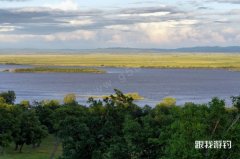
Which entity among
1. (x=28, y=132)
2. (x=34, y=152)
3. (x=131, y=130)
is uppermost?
(x=131, y=130)

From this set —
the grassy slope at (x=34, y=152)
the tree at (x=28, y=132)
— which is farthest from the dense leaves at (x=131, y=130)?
the grassy slope at (x=34, y=152)

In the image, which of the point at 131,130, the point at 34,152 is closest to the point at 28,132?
the point at 34,152

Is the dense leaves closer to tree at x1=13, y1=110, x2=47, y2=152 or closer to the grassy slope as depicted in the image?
tree at x1=13, y1=110, x2=47, y2=152

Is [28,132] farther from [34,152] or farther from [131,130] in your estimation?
[131,130]

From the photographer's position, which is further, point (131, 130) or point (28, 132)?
point (28, 132)

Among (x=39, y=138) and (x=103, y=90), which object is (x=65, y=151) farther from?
(x=103, y=90)

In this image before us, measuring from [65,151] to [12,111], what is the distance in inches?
1137

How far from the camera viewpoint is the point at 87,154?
38.3 metres

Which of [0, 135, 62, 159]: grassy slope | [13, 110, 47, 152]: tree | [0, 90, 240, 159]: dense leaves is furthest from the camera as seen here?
[13, 110, 47, 152]: tree

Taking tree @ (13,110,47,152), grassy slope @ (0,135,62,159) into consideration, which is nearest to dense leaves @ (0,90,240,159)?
tree @ (13,110,47,152)

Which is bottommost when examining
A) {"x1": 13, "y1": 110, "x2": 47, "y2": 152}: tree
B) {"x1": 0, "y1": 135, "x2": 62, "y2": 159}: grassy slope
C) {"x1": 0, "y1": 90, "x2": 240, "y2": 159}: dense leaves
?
{"x1": 0, "y1": 135, "x2": 62, "y2": 159}: grassy slope

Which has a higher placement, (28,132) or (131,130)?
(131,130)

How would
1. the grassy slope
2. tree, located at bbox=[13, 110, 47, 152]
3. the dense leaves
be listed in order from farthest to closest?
tree, located at bbox=[13, 110, 47, 152] < the grassy slope < the dense leaves

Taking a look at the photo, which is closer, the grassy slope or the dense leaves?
the dense leaves
